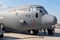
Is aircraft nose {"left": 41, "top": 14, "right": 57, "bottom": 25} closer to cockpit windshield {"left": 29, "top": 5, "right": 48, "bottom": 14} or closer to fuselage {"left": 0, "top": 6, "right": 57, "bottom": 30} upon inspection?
fuselage {"left": 0, "top": 6, "right": 57, "bottom": 30}

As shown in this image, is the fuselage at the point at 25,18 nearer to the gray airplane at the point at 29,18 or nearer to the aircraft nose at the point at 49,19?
the gray airplane at the point at 29,18

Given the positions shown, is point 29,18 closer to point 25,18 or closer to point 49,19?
point 25,18

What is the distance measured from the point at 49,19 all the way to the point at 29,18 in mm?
2560

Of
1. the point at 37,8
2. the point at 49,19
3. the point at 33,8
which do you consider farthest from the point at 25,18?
the point at 49,19

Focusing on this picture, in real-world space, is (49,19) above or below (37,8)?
below

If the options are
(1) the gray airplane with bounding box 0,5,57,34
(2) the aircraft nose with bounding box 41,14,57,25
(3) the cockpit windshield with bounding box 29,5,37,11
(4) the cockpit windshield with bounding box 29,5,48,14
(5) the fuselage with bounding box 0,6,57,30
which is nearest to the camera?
(2) the aircraft nose with bounding box 41,14,57,25

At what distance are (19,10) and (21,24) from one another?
6.34 ft

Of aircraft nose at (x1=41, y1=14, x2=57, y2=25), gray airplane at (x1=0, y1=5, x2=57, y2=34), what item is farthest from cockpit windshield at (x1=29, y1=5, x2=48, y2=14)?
aircraft nose at (x1=41, y1=14, x2=57, y2=25)

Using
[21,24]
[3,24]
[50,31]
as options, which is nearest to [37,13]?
[21,24]

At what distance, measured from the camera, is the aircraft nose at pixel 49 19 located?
18.9 meters

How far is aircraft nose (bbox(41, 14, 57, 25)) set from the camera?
18922 mm

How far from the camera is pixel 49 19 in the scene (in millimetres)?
19141

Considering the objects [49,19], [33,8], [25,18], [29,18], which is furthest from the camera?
[33,8]

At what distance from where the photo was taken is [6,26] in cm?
2261
